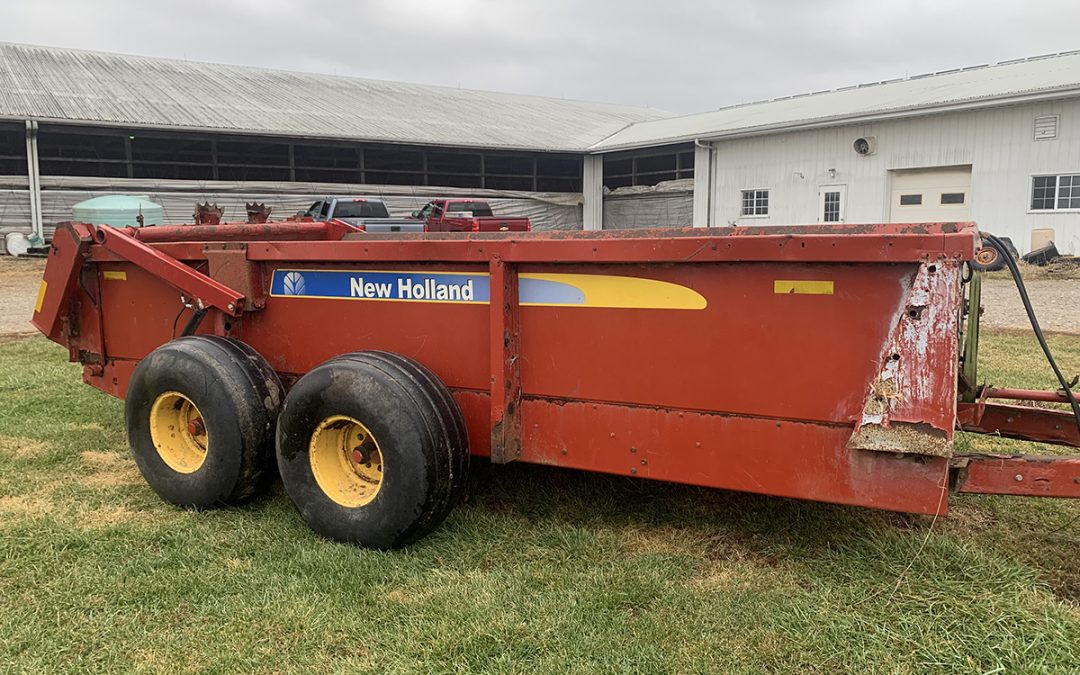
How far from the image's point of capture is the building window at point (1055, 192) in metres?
17.7

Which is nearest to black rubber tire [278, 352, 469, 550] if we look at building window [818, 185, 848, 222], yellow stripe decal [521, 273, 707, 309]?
yellow stripe decal [521, 273, 707, 309]

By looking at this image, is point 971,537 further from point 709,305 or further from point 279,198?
point 279,198

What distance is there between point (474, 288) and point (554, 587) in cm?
131

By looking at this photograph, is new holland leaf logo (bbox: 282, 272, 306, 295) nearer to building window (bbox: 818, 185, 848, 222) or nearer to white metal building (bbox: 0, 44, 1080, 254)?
white metal building (bbox: 0, 44, 1080, 254)

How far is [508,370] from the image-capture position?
3645 mm

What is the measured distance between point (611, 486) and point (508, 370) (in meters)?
1.11

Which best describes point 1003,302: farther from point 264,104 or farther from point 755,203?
point 264,104

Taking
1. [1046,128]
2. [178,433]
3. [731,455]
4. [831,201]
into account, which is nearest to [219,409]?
[178,433]

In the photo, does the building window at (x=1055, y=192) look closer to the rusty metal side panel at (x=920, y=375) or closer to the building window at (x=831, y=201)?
the building window at (x=831, y=201)

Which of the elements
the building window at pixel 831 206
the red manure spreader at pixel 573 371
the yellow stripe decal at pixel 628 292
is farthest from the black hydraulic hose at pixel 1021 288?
the building window at pixel 831 206

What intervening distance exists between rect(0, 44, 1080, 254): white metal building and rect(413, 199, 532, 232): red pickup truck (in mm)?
5415

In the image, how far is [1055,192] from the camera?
18.0 metres

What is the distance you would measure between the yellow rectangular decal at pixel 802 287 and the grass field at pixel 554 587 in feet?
3.64

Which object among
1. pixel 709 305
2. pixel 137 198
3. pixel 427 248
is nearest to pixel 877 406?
pixel 709 305
